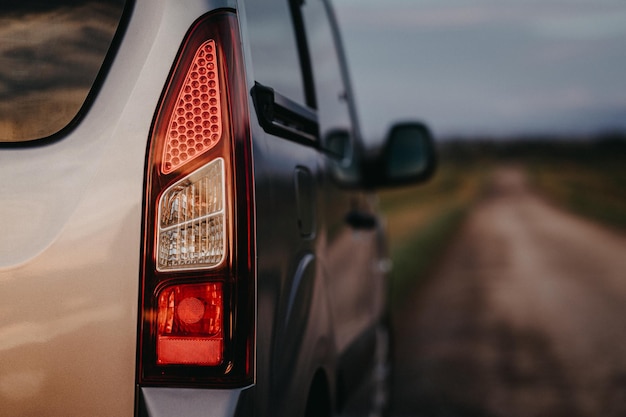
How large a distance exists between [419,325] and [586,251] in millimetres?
14199

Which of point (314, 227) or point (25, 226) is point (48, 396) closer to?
point (25, 226)

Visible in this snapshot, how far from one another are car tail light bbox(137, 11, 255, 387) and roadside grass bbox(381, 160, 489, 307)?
6369 millimetres

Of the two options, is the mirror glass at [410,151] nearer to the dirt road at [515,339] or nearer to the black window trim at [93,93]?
the dirt road at [515,339]

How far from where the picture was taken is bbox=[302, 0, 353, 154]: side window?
372 cm

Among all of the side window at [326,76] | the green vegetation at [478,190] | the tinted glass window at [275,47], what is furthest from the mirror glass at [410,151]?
the green vegetation at [478,190]

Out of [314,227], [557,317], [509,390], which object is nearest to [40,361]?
[314,227]

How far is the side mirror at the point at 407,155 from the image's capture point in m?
4.66

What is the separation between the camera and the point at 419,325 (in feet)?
33.8

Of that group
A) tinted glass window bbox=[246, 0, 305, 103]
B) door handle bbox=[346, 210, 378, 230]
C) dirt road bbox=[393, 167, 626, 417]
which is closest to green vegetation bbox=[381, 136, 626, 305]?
dirt road bbox=[393, 167, 626, 417]

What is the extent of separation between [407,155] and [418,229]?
91.4ft

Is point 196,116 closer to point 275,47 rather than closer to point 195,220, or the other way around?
point 195,220

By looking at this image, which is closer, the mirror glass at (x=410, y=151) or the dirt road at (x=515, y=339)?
the mirror glass at (x=410, y=151)

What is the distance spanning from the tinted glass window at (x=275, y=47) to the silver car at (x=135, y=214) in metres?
0.15

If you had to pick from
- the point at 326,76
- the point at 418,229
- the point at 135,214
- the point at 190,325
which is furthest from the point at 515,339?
the point at 418,229
